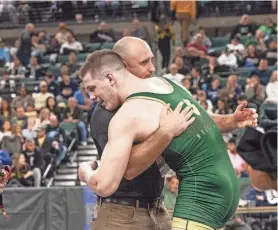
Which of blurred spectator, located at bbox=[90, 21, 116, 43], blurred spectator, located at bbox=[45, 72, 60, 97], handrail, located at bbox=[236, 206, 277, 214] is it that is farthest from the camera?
blurred spectator, located at bbox=[90, 21, 116, 43]

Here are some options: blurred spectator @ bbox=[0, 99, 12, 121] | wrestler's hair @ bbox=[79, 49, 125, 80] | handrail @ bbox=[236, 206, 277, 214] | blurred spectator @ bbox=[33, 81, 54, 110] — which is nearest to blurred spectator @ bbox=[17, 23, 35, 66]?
blurred spectator @ bbox=[33, 81, 54, 110]

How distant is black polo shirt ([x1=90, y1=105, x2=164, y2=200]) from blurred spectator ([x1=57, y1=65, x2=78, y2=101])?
11484 millimetres

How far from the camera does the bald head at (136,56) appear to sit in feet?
15.7

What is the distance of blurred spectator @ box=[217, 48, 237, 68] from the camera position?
17219 millimetres

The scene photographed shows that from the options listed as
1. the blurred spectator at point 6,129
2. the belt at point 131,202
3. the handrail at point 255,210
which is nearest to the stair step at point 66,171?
the blurred spectator at point 6,129

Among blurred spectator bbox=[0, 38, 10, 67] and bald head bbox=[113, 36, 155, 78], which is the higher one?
bald head bbox=[113, 36, 155, 78]

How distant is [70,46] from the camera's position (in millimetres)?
19531

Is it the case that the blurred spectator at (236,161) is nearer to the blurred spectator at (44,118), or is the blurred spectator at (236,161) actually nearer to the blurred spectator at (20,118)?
the blurred spectator at (44,118)

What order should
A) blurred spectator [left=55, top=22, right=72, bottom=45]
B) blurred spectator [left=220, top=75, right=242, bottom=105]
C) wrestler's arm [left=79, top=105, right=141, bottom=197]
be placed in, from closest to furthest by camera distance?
wrestler's arm [left=79, top=105, right=141, bottom=197] → blurred spectator [left=220, top=75, right=242, bottom=105] → blurred spectator [left=55, top=22, right=72, bottom=45]

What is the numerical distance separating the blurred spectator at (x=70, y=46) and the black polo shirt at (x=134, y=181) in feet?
48.5

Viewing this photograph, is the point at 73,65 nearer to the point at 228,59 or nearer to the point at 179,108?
the point at 228,59

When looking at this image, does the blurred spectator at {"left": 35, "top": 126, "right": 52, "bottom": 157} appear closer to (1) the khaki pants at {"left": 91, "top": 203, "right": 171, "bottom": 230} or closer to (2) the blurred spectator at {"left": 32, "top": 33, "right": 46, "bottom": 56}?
(2) the blurred spectator at {"left": 32, "top": 33, "right": 46, "bottom": 56}

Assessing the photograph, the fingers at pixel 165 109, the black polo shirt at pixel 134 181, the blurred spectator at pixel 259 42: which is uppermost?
the fingers at pixel 165 109

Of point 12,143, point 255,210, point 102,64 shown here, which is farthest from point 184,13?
point 102,64
